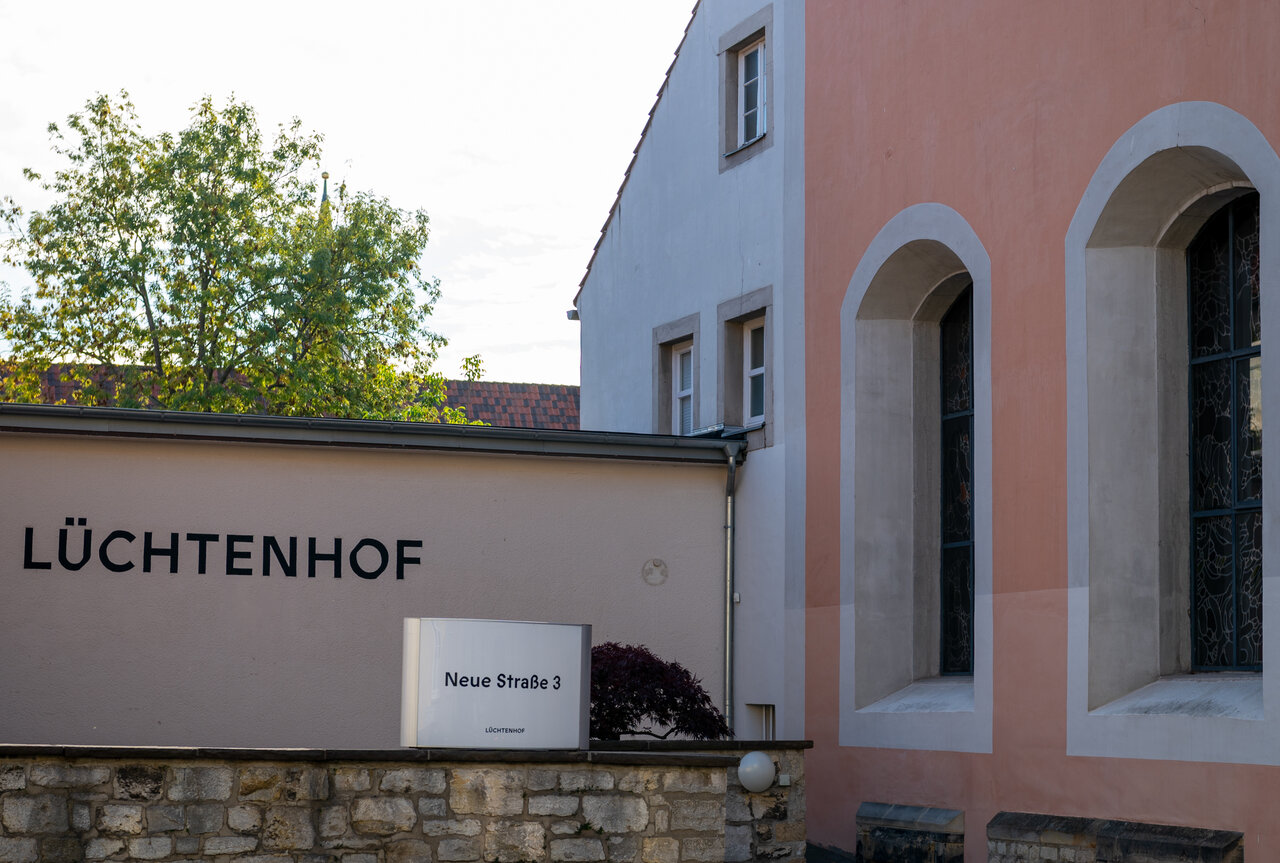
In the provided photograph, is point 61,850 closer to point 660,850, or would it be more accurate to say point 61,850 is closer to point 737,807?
point 660,850

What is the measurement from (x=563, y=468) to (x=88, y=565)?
3942 millimetres

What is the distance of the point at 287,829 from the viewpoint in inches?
360

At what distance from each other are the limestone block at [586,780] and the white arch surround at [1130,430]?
Result: 3158 mm

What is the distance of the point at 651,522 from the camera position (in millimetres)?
14773

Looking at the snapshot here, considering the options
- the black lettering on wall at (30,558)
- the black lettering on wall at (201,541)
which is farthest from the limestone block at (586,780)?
the black lettering on wall at (30,558)

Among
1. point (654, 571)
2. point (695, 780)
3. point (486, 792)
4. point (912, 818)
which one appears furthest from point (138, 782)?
point (654, 571)

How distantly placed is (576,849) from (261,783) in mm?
1794

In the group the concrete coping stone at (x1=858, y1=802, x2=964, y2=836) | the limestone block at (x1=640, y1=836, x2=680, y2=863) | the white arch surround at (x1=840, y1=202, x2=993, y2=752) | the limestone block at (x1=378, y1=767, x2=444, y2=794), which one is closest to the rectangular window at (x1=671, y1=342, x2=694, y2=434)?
the white arch surround at (x1=840, y1=202, x2=993, y2=752)

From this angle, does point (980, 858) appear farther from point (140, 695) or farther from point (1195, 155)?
point (140, 695)

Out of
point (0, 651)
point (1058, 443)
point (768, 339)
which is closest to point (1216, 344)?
point (1058, 443)

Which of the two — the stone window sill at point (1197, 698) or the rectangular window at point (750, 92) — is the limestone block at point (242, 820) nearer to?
the stone window sill at point (1197, 698)

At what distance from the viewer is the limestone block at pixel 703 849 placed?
978 cm

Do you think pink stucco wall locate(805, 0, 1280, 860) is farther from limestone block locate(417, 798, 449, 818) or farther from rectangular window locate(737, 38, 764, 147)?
limestone block locate(417, 798, 449, 818)

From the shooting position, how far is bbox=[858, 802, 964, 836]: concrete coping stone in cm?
1188
